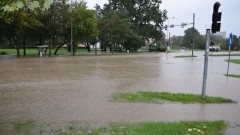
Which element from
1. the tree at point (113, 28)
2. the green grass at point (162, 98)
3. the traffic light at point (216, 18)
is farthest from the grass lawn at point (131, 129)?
the tree at point (113, 28)

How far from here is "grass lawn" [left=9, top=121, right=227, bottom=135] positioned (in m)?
7.94

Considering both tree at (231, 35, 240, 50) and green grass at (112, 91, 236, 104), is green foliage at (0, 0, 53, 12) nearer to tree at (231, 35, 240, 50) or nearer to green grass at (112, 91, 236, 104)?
green grass at (112, 91, 236, 104)

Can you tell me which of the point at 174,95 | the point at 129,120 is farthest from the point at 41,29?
the point at 129,120

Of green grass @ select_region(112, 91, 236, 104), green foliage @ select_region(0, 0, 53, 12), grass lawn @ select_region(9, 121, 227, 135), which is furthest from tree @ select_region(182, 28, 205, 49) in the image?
green foliage @ select_region(0, 0, 53, 12)

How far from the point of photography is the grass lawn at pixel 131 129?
26.1ft

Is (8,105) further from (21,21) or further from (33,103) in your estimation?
(21,21)

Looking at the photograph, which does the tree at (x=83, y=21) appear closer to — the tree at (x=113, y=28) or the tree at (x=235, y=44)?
the tree at (x=113, y=28)

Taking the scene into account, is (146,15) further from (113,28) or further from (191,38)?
(191,38)

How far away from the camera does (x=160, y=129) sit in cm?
820

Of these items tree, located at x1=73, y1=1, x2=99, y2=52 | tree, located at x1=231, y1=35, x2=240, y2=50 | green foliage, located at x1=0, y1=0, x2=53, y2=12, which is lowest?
tree, located at x1=231, y1=35, x2=240, y2=50

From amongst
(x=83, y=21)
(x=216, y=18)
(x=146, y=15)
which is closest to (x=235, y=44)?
(x=146, y=15)

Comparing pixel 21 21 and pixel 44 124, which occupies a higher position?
pixel 21 21

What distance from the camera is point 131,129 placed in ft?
26.9

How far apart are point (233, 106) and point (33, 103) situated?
6.34 meters
